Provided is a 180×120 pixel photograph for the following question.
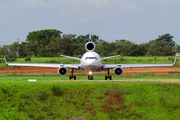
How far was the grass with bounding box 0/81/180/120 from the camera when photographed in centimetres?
2716

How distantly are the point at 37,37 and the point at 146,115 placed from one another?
138 meters

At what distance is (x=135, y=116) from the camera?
27.2 metres

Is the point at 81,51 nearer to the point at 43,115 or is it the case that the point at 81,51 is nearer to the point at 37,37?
the point at 37,37

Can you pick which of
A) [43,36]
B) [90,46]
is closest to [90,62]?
[90,46]

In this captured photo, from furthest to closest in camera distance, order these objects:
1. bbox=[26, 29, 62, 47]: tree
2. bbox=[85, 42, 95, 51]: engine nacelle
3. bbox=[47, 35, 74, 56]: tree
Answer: bbox=[26, 29, 62, 47]: tree, bbox=[47, 35, 74, 56]: tree, bbox=[85, 42, 95, 51]: engine nacelle

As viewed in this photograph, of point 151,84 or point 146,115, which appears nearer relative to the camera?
point 146,115

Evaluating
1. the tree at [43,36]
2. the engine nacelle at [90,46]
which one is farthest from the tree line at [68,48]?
the engine nacelle at [90,46]

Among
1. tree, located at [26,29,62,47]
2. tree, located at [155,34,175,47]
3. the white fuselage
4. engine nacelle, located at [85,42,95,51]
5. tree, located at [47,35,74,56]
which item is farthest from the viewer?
tree, located at [155,34,175,47]

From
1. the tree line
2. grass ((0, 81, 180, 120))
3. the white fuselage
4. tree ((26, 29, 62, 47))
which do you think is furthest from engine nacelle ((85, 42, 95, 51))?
tree ((26, 29, 62, 47))

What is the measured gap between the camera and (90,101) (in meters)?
29.0

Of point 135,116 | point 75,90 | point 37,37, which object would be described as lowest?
point 135,116

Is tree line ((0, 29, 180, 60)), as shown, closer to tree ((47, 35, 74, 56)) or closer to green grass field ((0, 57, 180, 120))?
tree ((47, 35, 74, 56))

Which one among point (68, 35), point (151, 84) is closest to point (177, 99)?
point (151, 84)

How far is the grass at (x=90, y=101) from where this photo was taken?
89.1 ft
